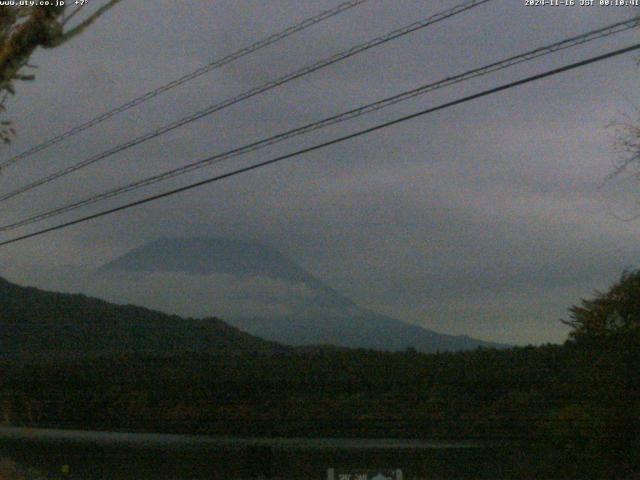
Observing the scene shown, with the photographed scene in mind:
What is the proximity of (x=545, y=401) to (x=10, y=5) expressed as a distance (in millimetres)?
8860

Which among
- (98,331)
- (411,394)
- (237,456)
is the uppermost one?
(98,331)

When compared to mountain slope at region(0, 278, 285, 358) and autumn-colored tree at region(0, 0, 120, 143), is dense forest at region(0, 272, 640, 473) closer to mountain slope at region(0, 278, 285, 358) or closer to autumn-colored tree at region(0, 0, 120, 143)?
mountain slope at region(0, 278, 285, 358)

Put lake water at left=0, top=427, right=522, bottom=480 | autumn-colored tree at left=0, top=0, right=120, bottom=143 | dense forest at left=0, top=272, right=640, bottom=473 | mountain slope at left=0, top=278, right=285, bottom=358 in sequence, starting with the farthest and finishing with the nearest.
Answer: mountain slope at left=0, top=278, right=285, bottom=358, dense forest at left=0, top=272, right=640, bottom=473, lake water at left=0, top=427, right=522, bottom=480, autumn-colored tree at left=0, top=0, right=120, bottom=143

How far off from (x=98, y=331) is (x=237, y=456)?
25.8 feet

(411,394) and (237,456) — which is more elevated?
(411,394)

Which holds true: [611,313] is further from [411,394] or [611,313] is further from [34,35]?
[34,35]

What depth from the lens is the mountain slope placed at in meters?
17.8

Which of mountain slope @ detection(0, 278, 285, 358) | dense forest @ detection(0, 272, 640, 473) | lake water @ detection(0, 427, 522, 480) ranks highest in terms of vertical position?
mountain slope @ detection(0, 278, 285, 358)

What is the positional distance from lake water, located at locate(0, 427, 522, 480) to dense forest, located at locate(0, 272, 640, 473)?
403 millimetres

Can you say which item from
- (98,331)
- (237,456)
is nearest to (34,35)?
(237,456)

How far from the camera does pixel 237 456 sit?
37.9 ft

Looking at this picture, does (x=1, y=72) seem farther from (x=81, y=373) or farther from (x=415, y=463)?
(x=81, y=373)

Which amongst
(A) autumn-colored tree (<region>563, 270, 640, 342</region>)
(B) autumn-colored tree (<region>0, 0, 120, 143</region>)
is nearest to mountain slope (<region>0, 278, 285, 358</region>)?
(A) autumn-colored tree (<region>563, 270, 640, 342</region>)

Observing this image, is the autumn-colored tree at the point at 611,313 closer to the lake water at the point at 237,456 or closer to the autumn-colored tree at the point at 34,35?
the lake water at the point at 237,456
